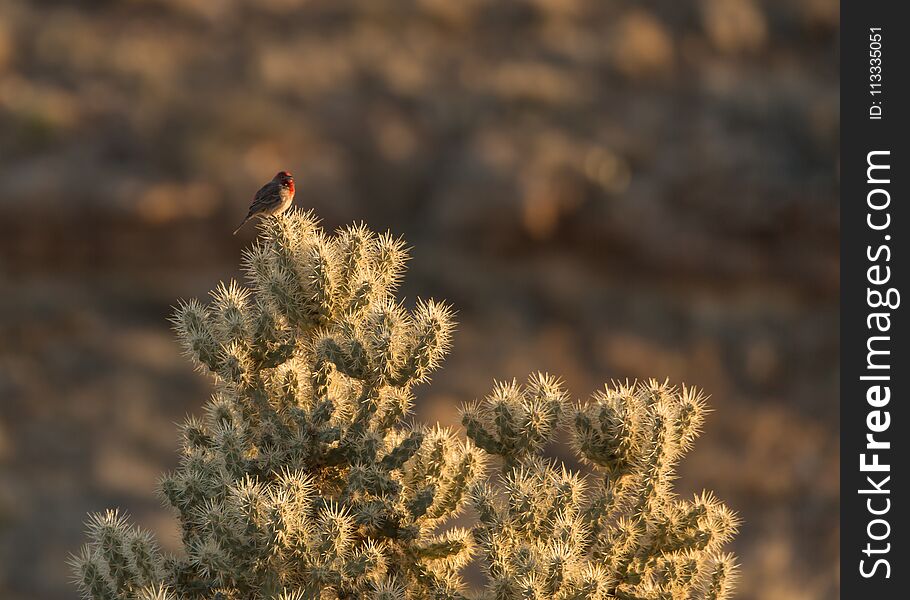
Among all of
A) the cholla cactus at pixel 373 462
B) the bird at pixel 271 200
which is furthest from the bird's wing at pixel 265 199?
the cholla cactus at pixel 373 462

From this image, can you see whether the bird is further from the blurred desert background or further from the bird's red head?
the blurred desert background

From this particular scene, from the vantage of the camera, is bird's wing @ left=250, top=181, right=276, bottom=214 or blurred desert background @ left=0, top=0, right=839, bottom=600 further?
blurred desert background @ left=0, top=0, right=839, bottom=600

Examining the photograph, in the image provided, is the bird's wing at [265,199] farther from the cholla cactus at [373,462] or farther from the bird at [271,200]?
the cholla cactus at [373,462]

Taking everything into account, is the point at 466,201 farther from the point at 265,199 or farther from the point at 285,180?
the point at 265,199

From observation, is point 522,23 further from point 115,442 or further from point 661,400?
point 661,400

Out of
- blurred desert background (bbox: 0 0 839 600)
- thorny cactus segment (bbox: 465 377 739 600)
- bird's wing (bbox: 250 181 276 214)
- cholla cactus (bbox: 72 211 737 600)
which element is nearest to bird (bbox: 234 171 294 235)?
bird's wing (bbox: 250 181 276 214)

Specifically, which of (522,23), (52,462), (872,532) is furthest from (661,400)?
(522,23)
